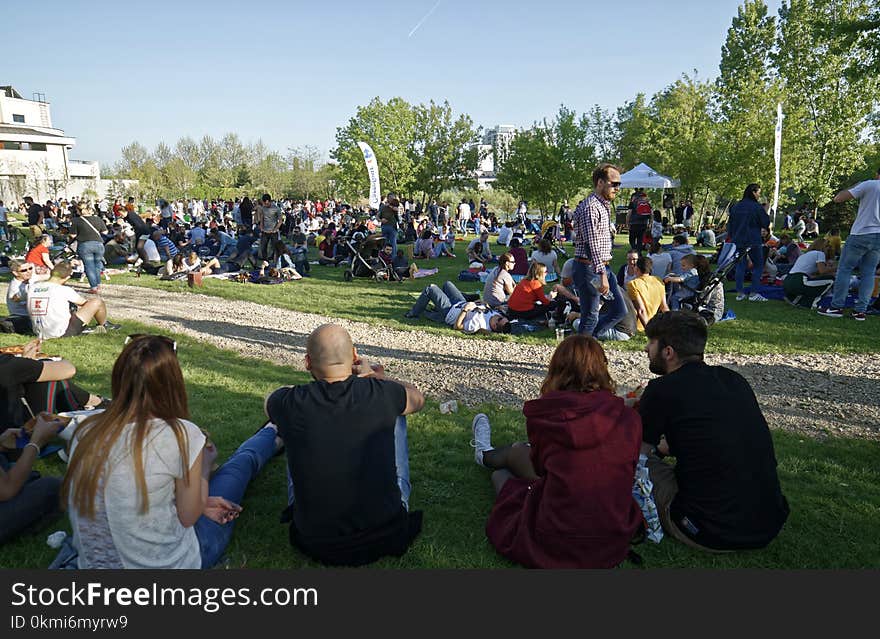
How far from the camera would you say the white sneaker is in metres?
4.04

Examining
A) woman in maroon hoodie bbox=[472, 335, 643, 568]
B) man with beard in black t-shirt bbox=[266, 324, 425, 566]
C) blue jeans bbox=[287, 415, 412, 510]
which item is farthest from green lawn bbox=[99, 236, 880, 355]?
man with beard in black t-shirt bbox=[266, 324, 425, 566]

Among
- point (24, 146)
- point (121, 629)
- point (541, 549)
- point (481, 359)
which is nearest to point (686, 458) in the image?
point (541, 549)

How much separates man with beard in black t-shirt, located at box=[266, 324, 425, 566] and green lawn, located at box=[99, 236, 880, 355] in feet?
16.6

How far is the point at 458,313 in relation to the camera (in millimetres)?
8461

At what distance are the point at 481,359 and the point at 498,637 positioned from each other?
478 cm

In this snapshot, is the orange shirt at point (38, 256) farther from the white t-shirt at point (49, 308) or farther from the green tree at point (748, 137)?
the green tree at point (748, 137)

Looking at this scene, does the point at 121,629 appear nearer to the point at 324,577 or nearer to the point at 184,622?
the point at 184,622

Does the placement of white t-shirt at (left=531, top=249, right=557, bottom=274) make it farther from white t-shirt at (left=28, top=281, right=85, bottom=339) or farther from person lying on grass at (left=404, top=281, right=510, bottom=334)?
white t-shirt at (left=28, top=281, right=85, bottom=339)

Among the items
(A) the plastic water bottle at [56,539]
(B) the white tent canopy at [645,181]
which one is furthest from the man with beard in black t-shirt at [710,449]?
(B) the white tent canopy at [645,181]

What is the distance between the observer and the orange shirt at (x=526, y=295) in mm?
8273

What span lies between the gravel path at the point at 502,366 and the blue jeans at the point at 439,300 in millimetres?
773

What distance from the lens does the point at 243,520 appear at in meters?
3.34

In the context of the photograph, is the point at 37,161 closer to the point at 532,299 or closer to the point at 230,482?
the point at 532,299

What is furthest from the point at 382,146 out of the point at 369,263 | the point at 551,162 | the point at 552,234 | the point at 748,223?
the point at 748,223
